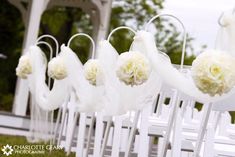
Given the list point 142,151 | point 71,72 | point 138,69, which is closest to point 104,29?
point 71,72

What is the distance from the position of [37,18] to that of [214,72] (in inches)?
373

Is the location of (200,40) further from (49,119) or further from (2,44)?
(49,119)

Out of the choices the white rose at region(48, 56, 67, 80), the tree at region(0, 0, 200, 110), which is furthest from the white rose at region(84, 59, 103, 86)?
the tree at region(0, 0, 200, 110)

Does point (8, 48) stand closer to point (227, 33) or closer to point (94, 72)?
point (94, 72)

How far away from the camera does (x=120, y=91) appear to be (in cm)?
489

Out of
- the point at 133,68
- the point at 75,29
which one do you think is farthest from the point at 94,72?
the point at 75,29

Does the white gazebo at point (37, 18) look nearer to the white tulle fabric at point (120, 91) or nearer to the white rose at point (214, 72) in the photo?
the white tulle fabric at point (120, 91)

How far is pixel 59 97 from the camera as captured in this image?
7.78 m

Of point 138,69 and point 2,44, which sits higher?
point 2,44

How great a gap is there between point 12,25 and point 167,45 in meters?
7.15

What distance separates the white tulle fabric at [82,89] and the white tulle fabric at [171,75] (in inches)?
53.8

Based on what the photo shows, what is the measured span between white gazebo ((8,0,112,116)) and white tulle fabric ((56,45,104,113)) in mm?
5836

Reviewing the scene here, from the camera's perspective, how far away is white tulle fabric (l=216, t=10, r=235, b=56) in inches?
141

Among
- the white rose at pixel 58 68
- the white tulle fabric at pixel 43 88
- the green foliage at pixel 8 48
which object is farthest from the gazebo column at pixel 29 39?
the green foliage at pixel 8 48
